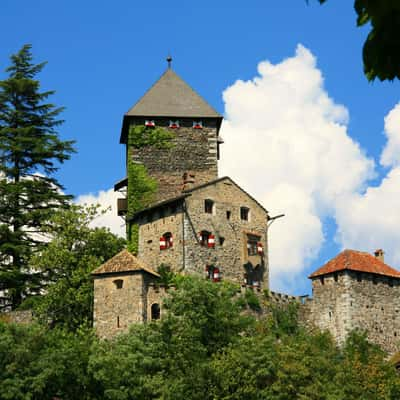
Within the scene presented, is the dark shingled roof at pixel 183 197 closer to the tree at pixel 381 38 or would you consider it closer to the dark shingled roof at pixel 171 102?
the dark shingled roof at pixel 171 102

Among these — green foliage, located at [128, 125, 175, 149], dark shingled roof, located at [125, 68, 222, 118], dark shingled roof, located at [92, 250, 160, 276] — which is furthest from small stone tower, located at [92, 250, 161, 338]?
dark shingled roof, located at [125, 68, 222, 118]

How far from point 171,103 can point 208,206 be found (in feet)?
28.5

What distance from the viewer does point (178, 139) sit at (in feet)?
161

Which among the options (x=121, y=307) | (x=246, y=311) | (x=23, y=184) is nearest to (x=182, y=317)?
(x=121, y=307)

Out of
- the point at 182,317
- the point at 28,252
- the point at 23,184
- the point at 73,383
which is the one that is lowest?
the point at 73,383

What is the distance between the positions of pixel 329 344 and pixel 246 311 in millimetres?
4463

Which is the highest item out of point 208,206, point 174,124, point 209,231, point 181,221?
point 174,124

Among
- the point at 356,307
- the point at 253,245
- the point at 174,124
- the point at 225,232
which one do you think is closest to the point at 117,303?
the point at 225,232

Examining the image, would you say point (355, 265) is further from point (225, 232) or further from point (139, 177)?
point (139, 177)

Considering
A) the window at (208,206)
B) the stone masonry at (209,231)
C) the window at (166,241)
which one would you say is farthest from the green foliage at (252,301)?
the window at (208,206)

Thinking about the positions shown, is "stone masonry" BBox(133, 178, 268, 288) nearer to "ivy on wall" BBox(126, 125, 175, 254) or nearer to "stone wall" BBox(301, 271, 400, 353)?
"ivy on wall" BBox(126, 125, 175, 254)

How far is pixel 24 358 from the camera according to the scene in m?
29.9

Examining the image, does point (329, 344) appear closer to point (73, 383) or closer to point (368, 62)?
point (73, 383)

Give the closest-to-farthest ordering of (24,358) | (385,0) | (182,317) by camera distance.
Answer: (385,0)
(24,358)
(182,317)
